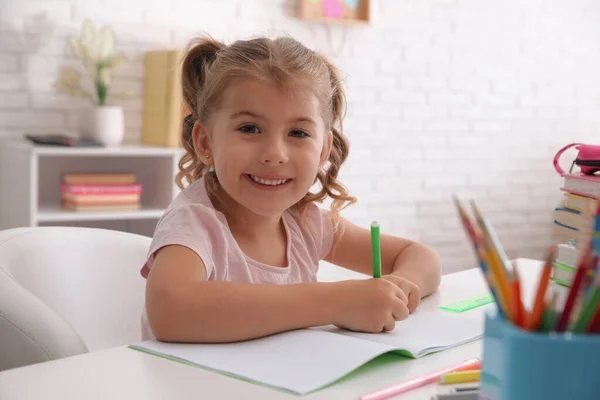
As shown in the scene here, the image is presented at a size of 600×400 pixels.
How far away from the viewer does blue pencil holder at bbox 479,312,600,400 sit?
485 mm

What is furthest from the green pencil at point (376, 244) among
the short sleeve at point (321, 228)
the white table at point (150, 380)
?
the short sleeve at point (321, 228)

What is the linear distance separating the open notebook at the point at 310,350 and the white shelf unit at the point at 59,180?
1.94 metres

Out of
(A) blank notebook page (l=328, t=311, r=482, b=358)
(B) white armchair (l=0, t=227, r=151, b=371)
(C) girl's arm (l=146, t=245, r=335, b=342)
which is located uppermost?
(C) girl's arm (l=146, t=245, r=335, b=342)

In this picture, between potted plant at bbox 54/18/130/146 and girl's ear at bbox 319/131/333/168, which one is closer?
girl's ear at bbox 319/131/333/168

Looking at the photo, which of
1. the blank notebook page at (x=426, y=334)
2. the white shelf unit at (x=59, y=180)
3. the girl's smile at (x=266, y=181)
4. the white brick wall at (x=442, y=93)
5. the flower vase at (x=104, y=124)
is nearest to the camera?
the blank notebook page at (x=426, y=334)

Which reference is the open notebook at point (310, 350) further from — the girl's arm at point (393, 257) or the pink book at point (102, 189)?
the pink book at point (102, 189)

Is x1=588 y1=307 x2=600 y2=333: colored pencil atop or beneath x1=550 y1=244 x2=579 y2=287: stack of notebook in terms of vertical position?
atop

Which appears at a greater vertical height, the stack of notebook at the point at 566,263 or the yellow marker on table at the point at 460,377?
the stack of notebook at the point at 566,263

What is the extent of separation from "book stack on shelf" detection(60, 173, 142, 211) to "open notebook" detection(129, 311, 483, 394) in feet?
6.43

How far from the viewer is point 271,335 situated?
93 cm

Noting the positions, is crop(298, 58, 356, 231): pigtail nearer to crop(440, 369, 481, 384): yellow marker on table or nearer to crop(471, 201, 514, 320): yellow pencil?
crop(440, 369, 481, 384): yellow marker on table

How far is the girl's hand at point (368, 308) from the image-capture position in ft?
3.12

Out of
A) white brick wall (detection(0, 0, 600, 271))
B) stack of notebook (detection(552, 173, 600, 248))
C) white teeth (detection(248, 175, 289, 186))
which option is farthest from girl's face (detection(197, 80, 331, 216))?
white brick wall (detection(0, 0, 600, 271))

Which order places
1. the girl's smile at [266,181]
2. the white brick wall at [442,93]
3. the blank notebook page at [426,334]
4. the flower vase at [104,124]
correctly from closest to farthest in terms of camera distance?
the blank notebook page at [426,334] → the girl's smile at [266,181] → the flower vase at [104,124] → the white brick wall at [442,93]
